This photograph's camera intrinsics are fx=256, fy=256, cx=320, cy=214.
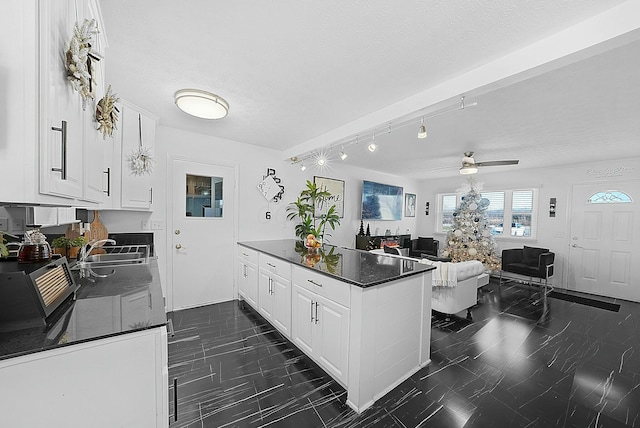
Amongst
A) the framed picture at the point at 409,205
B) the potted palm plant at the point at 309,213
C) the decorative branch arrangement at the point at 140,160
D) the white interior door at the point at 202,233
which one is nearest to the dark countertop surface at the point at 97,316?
the decorative branch arrangement at the point at 140,160

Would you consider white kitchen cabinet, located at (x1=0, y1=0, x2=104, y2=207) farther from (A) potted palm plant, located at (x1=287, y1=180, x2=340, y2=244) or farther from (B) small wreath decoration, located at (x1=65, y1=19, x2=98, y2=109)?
(A) potted palm plant, located at (x1=287, y1=180, x2=340, y2=244)

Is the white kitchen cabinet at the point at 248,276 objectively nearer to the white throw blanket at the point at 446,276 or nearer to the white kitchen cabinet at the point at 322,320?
the white kitchen cabinet at the point at 322,320

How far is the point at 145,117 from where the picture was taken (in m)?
2.71

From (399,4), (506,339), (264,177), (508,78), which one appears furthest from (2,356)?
(506,339)

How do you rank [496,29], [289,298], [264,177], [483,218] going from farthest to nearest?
1. [483,218]
2. [264,177]
3. [289,298]
4. [496,29]

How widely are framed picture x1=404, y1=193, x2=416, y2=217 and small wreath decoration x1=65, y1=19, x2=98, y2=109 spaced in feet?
21.8

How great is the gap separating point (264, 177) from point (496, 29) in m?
3.32

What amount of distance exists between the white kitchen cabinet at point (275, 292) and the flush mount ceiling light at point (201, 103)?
5.18 feet

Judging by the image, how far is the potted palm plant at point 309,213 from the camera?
174 inches

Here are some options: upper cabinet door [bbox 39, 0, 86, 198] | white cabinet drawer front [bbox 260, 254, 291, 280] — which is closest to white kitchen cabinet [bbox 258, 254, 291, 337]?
white cabinet drawer front [bbox 260, 254, 291, 280]

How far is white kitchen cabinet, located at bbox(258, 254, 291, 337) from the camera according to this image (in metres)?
2.56

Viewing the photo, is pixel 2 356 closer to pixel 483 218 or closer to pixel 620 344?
pixel 620 344

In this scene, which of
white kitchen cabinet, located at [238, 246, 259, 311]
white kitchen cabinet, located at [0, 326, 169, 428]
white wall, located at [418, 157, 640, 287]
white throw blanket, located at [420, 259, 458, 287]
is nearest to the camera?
white kitchen cabinet, located at [0, 326, 169, 428]

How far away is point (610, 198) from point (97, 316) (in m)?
6.93
